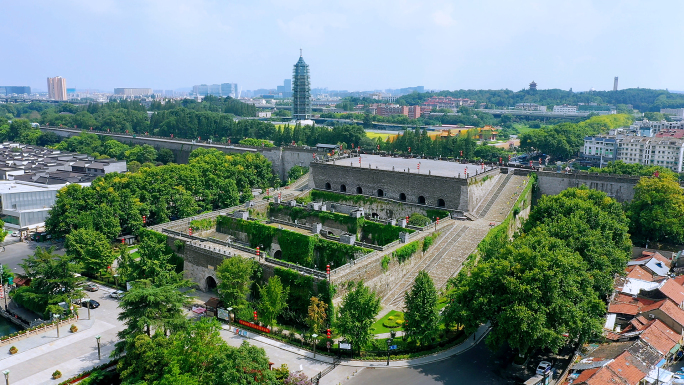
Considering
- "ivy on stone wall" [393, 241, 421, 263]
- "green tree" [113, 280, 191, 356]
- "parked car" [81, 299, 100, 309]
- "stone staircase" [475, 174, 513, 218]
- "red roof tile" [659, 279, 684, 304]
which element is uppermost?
"stone staircase" [475, 174, 513, 218]

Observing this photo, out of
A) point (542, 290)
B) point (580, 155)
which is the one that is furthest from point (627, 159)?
point (542, 290)

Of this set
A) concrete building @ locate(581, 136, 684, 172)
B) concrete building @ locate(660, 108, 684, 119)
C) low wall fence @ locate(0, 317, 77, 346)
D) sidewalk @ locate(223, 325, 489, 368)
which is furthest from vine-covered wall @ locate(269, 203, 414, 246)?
concrete building @ locate(660, 108, 684, 119)

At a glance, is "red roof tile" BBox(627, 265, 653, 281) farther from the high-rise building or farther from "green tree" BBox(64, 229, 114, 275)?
the high-rise building

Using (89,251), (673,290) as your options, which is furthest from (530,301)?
(89,251)

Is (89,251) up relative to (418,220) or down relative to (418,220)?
down

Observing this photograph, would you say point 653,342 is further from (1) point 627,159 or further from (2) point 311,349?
(1) point 627,159

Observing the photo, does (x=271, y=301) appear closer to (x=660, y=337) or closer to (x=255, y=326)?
(x=255, y=326)
